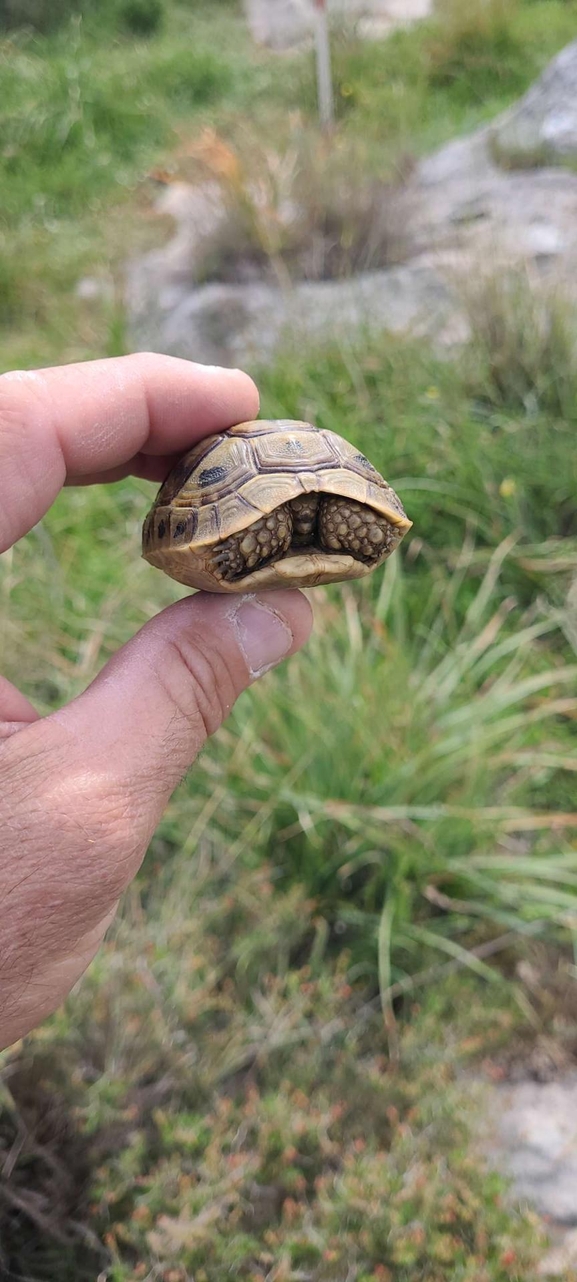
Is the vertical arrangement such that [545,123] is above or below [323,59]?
below

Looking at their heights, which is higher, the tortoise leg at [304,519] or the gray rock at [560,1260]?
the tortoise leg at [304,519]

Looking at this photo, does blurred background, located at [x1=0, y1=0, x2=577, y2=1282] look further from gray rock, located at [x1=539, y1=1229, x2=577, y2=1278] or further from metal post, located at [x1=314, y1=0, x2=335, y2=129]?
metal post, located at [x1=314, y1=0, x2=335, y2=129]

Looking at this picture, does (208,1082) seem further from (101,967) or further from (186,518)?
(186,518)

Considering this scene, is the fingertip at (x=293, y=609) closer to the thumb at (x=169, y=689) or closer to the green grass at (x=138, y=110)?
the thumb at (x=169, y=689)

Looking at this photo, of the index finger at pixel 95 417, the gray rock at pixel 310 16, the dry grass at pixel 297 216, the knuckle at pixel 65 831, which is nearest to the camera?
the knuckle at pixel 65 831

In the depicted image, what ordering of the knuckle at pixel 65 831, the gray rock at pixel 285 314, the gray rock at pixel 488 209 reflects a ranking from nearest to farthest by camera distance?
the knuckle at pixel 65 831 < the gray rock at pixel 285 314 < the gray rock at pixel 488 209

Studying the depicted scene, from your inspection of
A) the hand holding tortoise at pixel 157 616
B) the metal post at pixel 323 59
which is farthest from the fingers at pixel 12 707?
the metal post at pixel 323 59

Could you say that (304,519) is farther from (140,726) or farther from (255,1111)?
(255,1111)

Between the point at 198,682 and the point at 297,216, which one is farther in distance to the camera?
the point at 297,216

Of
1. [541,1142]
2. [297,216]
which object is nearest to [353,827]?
[541,1142]

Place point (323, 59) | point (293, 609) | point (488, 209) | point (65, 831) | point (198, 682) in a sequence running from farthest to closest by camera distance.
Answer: point (323, 59), point (488, 209), point (293, 609), point (198, 682), point (65, 831)
